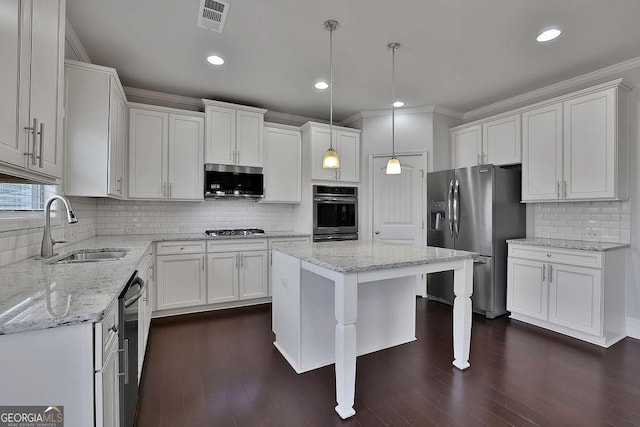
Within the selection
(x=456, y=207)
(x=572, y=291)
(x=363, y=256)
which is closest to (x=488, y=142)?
(x=456, y=207)

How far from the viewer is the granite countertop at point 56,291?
0.92 meters

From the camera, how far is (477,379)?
228 centimetres

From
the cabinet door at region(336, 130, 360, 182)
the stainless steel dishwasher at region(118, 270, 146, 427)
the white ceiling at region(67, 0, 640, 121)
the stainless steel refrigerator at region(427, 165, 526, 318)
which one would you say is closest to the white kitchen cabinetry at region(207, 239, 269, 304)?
the cabinet door at region(336, 130, 360, 182)

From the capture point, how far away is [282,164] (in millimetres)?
4410

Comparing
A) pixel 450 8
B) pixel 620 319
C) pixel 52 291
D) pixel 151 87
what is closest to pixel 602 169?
pixel 620 319

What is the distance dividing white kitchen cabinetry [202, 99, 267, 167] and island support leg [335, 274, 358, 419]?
8.94 feet

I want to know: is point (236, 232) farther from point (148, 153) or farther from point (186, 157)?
point (148, 153)

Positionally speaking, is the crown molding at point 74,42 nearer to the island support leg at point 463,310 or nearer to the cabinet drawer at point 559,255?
the island support leg at point 463,310

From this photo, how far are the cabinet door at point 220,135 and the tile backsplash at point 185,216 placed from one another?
66cm

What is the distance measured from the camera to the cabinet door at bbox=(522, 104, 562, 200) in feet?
11.0

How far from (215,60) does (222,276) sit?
94.4 inches

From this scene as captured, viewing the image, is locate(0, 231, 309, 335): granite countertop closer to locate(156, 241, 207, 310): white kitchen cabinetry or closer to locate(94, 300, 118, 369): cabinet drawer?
locate(94, 300, 118, 369): cabinet drawer

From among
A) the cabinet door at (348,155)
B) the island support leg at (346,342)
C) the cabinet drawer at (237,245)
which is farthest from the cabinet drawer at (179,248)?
the island support leg at (346,342)

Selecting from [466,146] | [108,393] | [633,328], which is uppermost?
[466,146]
